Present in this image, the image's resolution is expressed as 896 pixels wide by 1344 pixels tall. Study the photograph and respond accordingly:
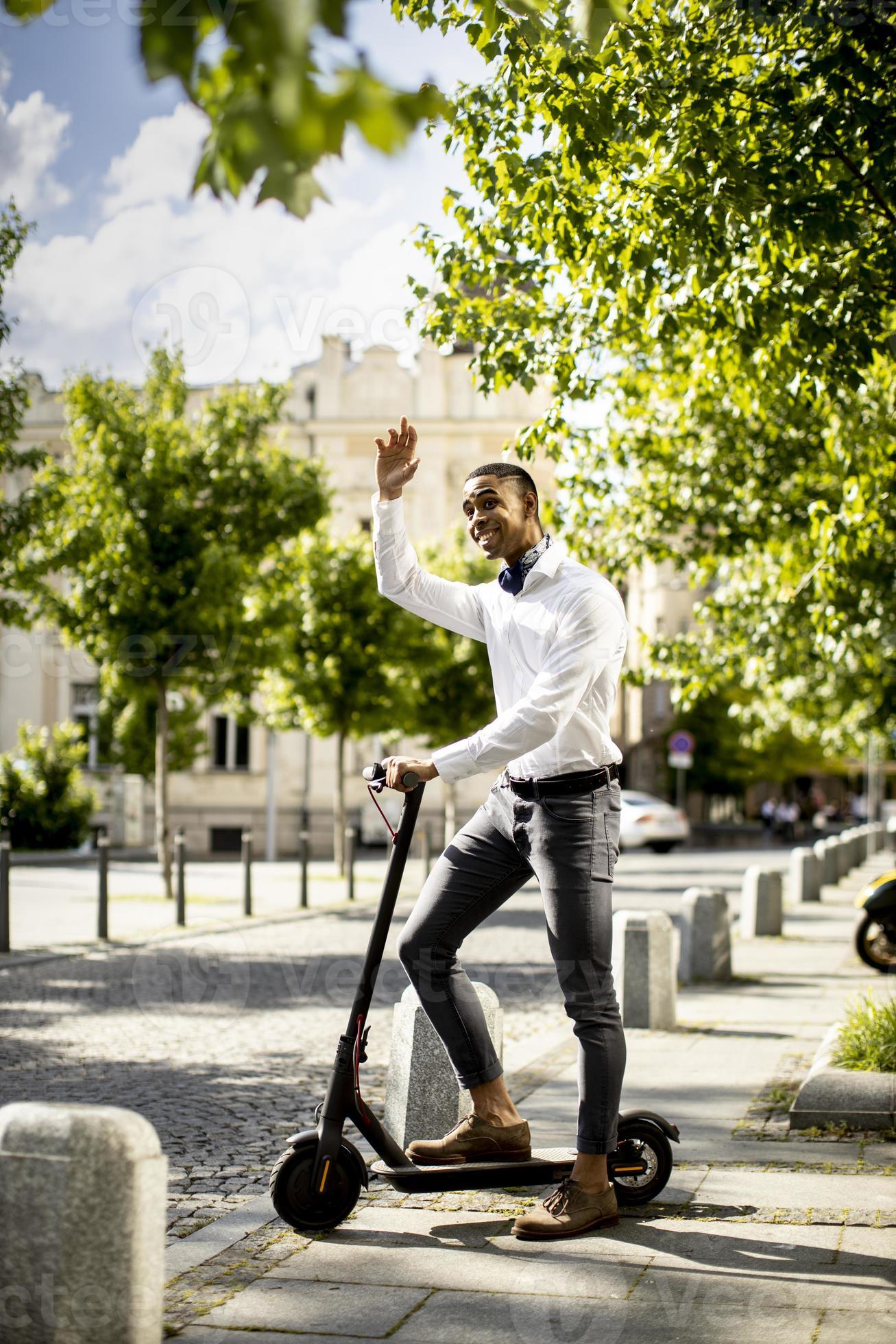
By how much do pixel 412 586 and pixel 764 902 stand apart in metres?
10.8

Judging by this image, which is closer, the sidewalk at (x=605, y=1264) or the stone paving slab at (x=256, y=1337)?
the stone paving slab at (x=256, y=1337)

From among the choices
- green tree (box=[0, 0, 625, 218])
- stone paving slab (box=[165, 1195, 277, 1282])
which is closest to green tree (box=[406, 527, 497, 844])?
stone paving slab (box=[165, 1195, 277, 1282])

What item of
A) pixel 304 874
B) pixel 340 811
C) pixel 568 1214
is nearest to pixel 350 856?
pixel 304 874

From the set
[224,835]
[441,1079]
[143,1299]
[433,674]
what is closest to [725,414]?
[441,1079]

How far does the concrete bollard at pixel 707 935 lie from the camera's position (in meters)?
10.8

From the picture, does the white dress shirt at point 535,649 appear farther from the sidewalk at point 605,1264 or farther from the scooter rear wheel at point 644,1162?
the sidewalk at point 605,1264

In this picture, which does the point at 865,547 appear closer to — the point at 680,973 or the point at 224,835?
the point at 680,973

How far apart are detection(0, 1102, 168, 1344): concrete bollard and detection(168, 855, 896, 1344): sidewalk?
442mm

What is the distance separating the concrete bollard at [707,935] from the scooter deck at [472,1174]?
6.74 m

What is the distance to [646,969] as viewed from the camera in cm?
843

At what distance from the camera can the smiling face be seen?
4.28 metres

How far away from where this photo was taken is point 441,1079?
4824mm

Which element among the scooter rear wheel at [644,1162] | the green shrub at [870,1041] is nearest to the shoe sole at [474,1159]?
the scooter rear wheel at [644,1162]

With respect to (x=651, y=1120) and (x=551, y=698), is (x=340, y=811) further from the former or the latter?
(x=551, y=698)
